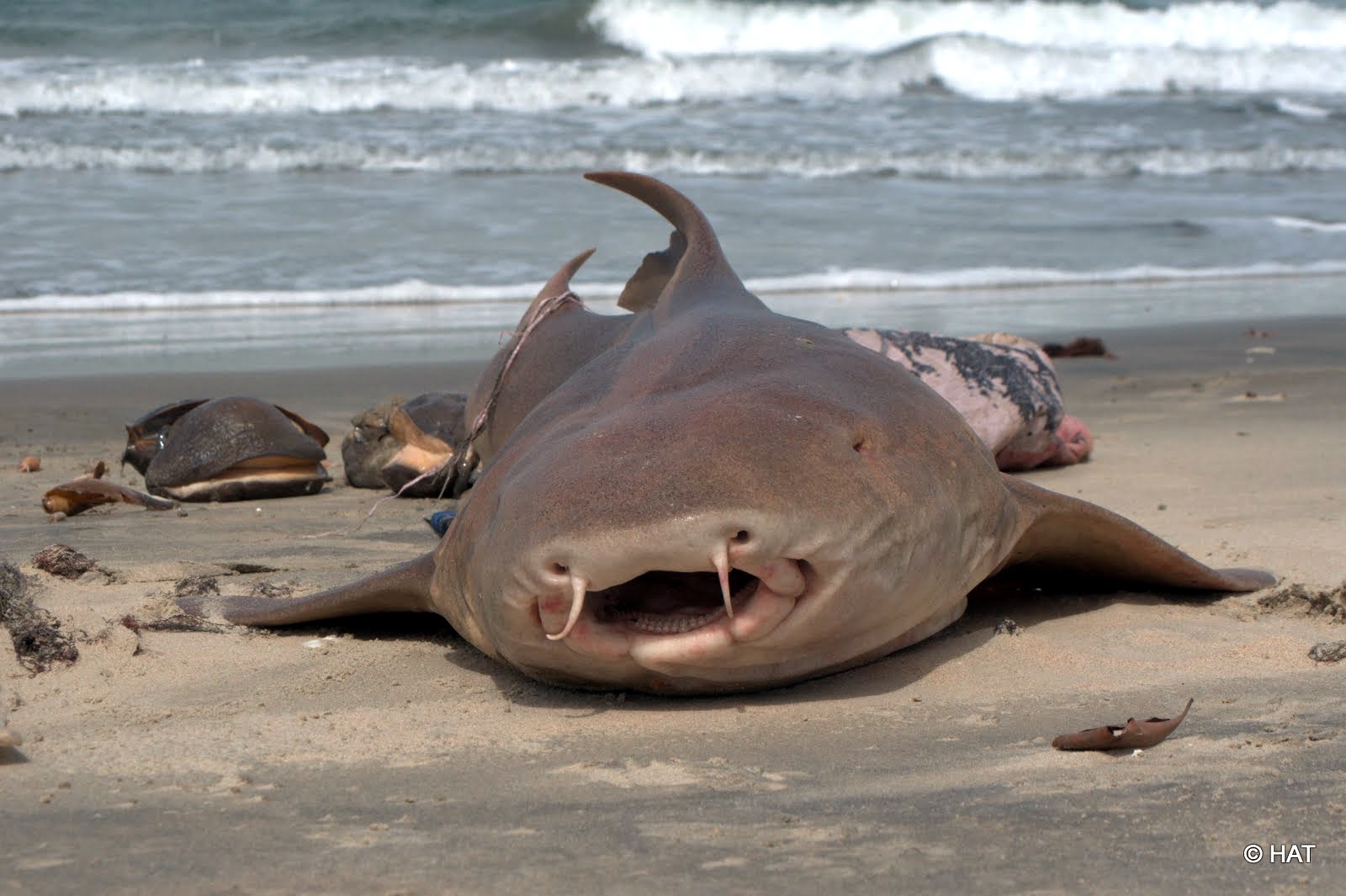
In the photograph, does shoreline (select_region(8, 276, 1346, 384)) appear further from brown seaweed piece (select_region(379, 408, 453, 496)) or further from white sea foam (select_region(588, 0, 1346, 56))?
white sea foam (select_region(588, 0, 1346, 56))

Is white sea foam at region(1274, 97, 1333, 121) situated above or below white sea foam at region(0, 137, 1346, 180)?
above

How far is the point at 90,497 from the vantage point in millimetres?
5270

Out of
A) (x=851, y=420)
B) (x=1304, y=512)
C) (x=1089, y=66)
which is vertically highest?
(x=1089, y=66)

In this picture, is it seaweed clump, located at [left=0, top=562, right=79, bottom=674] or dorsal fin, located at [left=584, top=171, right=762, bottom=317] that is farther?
dorsal fin, located at [left=584, top=171, right=762, bottom=317]

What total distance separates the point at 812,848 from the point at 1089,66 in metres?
25.5

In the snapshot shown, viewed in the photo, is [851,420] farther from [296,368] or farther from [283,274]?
[283,274]

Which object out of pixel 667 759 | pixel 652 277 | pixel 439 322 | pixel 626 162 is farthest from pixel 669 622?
pixel 626 162

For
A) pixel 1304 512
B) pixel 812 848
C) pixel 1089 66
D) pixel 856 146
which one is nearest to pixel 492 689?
pixel 812 848

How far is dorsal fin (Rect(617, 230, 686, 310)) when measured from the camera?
15.2 feet

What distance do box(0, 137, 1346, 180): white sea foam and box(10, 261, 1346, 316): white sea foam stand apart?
5.29 m

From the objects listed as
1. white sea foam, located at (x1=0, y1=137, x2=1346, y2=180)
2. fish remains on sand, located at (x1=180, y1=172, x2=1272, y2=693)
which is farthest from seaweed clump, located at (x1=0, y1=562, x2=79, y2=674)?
white sea foam, located at (x1=0, y1=137, x2=1346, y2=180)

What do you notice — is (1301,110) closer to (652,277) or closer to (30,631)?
(652,277)

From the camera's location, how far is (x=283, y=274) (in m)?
11.0

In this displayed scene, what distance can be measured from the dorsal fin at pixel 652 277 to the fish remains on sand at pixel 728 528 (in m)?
1.02
